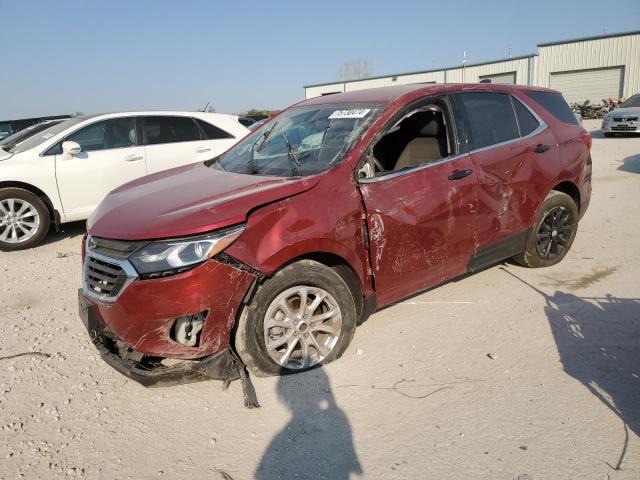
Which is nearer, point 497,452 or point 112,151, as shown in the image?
point 497,452

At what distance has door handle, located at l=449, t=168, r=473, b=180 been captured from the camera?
147 inches

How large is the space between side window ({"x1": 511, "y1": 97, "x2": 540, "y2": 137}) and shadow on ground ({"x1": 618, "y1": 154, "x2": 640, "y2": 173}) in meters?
7.18

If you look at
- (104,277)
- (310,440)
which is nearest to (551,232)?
(310,440)

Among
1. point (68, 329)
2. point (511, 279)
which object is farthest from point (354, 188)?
point (68, 329)

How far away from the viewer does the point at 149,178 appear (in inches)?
161

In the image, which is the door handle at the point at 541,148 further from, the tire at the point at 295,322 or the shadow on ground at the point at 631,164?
the shadow on ground at the point at 631,164

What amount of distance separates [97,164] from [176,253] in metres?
4.60

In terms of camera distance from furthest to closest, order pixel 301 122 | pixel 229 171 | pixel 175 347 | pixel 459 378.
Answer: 1. pixel 301 122
2. pixel 229 171
3. pixel 459 378
4. pixel 175 347

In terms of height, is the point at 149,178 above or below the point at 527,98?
below

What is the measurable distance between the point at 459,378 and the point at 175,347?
1761 millimetres

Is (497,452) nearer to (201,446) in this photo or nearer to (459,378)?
(459,378)

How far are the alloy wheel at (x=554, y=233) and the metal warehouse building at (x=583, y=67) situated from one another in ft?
76.3

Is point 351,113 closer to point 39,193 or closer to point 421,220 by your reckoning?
point 421,220

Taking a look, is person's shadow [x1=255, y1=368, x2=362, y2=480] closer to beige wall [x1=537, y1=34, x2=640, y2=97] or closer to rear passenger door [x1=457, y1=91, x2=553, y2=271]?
rear passenger door [x1=457, y1=91, x2=553, y2=271]
